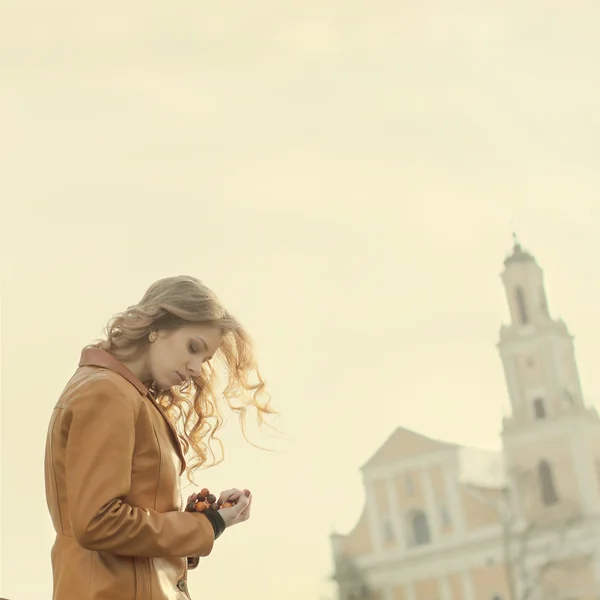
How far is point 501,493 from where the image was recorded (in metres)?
18.5

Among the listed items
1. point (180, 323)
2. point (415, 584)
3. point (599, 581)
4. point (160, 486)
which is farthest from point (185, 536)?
point (415, 584)

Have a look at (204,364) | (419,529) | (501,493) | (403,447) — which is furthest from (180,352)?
(501,493)

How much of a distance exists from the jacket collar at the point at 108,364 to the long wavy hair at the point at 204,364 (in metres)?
0.02

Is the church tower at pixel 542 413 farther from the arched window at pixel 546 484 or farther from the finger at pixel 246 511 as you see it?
the finger at pixel 246 511

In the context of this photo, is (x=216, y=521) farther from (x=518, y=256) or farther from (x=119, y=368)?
(x=518, y=256)

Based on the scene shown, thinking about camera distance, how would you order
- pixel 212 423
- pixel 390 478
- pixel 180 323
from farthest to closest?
1. pixel 390 478
2. pixel 212 423
3. pixel 180 323

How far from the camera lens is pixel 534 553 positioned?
55.4ft

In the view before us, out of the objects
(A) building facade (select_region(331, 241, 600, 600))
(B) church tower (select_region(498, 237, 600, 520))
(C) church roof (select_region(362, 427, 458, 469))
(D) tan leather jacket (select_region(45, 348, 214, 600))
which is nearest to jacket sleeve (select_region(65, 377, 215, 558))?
(D) tan leather jacket (select_region(45, 348, 214, 600))

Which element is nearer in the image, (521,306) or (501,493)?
(501,493)

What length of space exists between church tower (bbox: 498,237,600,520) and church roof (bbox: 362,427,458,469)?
113 cm

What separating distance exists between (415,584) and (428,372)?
3570 mm

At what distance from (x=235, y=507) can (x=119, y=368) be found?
163mm

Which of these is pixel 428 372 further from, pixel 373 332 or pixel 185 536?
pixel 185 536

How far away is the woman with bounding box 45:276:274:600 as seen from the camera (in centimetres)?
105
